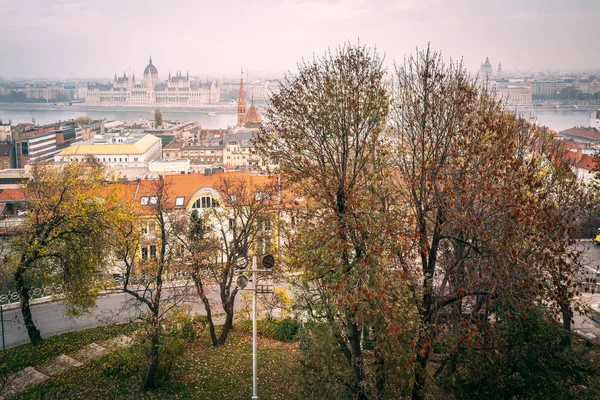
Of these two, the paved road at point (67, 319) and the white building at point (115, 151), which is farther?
the white building at point (115, 151)

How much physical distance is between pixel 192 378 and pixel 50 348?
151 inches

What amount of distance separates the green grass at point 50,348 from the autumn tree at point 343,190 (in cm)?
479

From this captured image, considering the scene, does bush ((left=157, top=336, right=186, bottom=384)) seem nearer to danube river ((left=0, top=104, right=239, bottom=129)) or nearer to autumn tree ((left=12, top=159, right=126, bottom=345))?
autumn tree ((left=12, top=159, right=126, bottom=345))

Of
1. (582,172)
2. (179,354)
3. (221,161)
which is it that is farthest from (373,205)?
(221,161)

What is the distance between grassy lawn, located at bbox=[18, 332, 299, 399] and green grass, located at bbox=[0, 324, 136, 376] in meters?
0.88

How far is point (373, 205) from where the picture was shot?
7.16m

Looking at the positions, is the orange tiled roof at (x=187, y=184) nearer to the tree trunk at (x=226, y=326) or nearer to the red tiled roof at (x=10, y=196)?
the red tiled roof at (x=10, y=196)

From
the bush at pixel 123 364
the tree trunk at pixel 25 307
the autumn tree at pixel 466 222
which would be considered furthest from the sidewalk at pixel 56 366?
the autumn tree at pixel 466 222

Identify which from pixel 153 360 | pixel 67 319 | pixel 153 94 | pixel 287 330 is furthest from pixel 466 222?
pixel 153 94

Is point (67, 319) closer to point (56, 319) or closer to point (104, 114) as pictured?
point (56, 319)

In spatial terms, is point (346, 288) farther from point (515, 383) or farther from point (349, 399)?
point (515, 383)

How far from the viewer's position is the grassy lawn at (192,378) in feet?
30.0

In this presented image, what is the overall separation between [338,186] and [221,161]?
51.9 m

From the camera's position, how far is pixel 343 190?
23.6 ft
